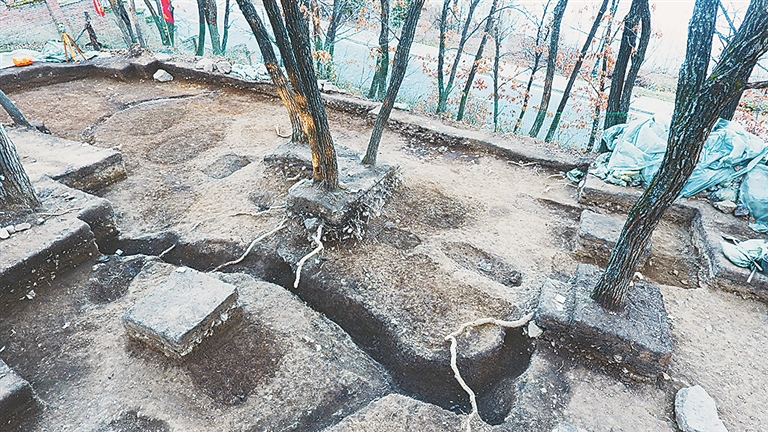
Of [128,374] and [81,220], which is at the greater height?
[81,220]

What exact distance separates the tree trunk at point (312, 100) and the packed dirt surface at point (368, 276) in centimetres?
67

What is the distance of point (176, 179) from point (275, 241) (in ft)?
6.24

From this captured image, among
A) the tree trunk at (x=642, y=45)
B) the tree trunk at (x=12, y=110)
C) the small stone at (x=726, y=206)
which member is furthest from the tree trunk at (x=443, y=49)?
the tree trunk at (x=12, y=110)

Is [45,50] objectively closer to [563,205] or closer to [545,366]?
[563,205]

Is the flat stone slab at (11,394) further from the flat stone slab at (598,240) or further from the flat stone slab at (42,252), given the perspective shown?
the flat stone slab at (598,240)

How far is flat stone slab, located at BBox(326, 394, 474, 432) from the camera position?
2.35 meters

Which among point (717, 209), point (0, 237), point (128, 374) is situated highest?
point (717, 209)

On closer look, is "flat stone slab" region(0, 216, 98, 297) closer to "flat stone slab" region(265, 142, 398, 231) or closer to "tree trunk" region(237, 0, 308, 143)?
"flat stone slab" region(265, 142, 398, 231)

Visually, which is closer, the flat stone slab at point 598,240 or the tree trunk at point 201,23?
the flat stone slab at point 598,240

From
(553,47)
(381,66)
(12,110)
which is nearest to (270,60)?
(12,110)

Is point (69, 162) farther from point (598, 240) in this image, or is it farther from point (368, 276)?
point (598, 240)

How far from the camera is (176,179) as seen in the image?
16.3ft

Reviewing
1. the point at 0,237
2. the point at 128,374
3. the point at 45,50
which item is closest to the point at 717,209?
the point at 128,374

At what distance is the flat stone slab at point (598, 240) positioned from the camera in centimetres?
377
